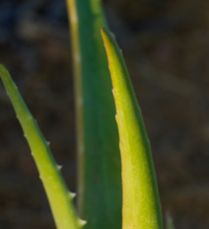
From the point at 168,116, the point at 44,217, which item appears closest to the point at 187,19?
the point at 168,116

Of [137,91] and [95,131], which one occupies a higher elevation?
[95,131]

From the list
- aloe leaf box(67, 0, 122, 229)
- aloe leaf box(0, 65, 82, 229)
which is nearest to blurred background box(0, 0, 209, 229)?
aloe leaf box(67, 0, 122, 229)

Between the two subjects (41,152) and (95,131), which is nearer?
(41,152)

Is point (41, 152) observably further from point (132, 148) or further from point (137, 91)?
point (137, 91)

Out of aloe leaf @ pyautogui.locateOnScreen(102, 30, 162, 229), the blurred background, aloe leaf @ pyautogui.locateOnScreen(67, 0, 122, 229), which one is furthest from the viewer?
the blurred background

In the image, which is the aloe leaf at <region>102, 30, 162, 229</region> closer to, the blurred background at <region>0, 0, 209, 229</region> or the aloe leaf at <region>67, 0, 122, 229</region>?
the aloe leaf at <region>67, 0, 122, 229</region>

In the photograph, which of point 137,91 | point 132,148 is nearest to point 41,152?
point 132,148
